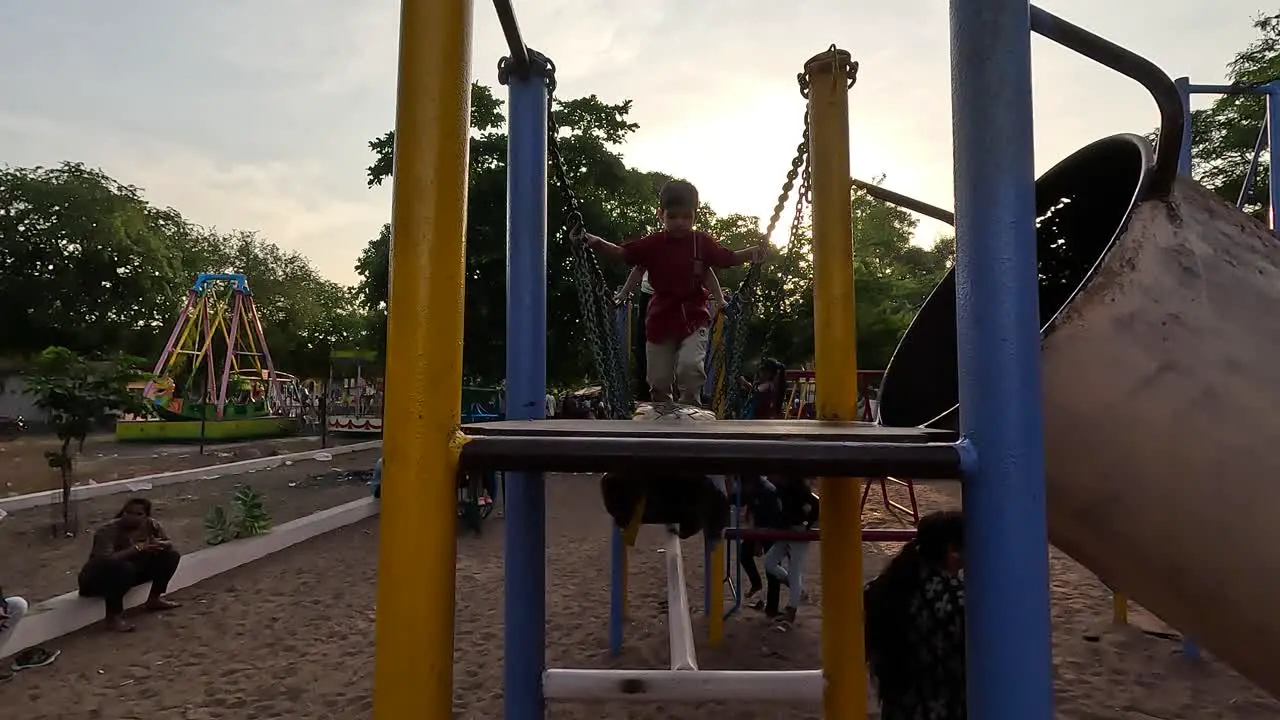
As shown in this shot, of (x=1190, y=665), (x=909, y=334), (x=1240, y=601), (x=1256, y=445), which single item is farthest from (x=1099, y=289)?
(x=1190, y=665)

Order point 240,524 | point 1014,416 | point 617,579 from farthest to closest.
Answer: point 240,524
point 617,579
point 1014,416

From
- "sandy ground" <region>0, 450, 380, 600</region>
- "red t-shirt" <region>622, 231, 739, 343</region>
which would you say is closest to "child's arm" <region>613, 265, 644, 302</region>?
"red t-shirt" <region>622, 231, 739, 343</region>

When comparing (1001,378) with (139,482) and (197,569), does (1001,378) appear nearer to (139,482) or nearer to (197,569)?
(197,569)

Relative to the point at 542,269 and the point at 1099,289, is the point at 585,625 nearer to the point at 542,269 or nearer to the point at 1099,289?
the point at 542,269

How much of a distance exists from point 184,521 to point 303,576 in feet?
8.28

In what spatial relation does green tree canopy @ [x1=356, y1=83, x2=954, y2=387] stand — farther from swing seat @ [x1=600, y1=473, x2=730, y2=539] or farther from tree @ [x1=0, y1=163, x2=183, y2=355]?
tree @ [x1=0, y1=163, x2=183, y2=355]

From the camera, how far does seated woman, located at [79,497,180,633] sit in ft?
14.4

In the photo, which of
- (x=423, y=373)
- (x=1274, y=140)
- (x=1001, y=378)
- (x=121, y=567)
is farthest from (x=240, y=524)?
(x=1274, y=140)

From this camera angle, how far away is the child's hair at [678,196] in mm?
2656

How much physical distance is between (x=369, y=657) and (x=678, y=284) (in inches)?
101

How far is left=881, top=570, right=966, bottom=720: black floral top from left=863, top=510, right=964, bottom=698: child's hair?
2cm

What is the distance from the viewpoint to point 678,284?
8.74 ft

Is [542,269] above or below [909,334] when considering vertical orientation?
above

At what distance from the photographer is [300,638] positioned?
4.10m
